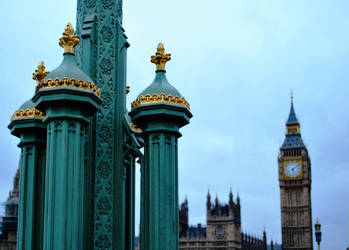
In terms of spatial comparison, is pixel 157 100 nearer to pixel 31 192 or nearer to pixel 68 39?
pixel 68 39

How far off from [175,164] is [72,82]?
6.80 feet

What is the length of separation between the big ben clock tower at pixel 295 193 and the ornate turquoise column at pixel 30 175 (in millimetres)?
103874

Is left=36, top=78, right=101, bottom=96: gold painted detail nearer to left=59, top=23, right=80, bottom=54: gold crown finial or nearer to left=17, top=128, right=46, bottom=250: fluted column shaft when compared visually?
left=59, top=23, right=80, bottom=54: gold crown finial

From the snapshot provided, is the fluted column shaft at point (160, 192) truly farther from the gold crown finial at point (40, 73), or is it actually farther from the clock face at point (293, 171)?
the clock face at point (293, 171)

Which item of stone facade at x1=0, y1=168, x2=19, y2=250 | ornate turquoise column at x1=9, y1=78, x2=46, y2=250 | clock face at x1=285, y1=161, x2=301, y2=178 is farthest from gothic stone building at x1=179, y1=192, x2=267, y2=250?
ornate turquoise column at x1=9, y1=78, x2=46, y2=250

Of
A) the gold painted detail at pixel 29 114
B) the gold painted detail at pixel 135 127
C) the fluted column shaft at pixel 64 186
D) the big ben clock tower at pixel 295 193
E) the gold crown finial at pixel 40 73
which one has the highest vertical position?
the big ben clock tower at pixel 295 193

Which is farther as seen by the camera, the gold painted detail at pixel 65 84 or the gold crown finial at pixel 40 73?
the gold crown finial at pixel 40 73

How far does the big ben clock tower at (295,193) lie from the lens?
110 meters

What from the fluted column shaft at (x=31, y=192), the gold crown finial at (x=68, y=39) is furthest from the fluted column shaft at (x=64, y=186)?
the fluted column shaft at (x=31, y=192)

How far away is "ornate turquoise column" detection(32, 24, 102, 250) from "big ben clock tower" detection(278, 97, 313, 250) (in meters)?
105

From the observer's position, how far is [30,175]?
31.3 ft

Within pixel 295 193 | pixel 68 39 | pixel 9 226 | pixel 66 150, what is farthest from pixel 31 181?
pixel 295 193

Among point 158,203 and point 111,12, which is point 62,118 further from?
point 111,12

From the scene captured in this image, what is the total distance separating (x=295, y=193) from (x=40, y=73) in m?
106
